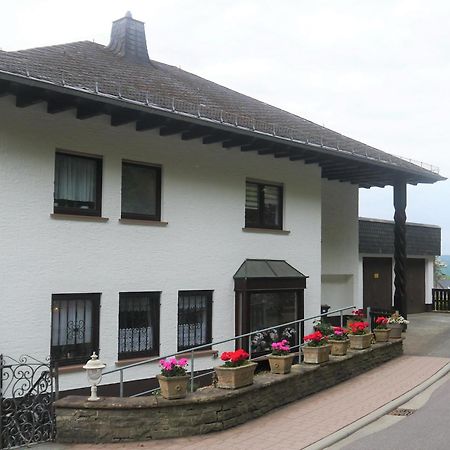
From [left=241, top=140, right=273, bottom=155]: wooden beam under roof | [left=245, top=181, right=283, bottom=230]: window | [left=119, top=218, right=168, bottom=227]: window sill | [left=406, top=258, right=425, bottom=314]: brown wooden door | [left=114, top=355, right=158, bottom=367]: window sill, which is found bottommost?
[left=114, top=355, right=158, bottom=367]: window sill

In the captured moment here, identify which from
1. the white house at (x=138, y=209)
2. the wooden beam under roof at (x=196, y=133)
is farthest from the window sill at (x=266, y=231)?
the wooden beam under roof at (x=196, y=133)

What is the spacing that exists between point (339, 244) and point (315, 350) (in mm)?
8205

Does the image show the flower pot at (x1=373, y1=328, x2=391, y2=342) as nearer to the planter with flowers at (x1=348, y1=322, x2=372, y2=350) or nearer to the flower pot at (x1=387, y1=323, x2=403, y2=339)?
the flower pot at (x1=387, y1=323, x2=403, y2=339)

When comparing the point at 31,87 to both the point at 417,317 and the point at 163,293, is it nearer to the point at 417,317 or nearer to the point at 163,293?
the point at 163,293

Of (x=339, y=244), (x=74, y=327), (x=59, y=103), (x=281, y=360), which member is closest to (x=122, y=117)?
(x=59, y=103)

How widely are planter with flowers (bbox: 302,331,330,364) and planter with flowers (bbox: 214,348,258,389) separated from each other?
2.20 metres

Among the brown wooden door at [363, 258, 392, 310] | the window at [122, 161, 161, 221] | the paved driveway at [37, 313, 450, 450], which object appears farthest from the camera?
the brown wooden door at [363, 258, 392, 310]

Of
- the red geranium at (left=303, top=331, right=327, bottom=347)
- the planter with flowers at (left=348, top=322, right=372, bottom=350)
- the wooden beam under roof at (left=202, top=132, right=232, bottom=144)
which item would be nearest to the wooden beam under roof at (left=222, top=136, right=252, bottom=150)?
the wooden beam under roof at (left=202, top=132, right=232, bottom=144)

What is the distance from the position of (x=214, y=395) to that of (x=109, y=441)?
158 centimetres

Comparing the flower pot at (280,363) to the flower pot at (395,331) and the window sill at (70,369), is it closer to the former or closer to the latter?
the window sill at (70,369)

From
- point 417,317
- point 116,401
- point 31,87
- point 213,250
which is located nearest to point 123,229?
point 213,250

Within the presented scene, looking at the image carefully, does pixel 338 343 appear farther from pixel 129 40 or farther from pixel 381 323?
pixel 129 40

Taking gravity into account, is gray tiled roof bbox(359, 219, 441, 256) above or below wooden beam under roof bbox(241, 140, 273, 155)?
below

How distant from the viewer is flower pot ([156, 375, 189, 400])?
8.46 metres
